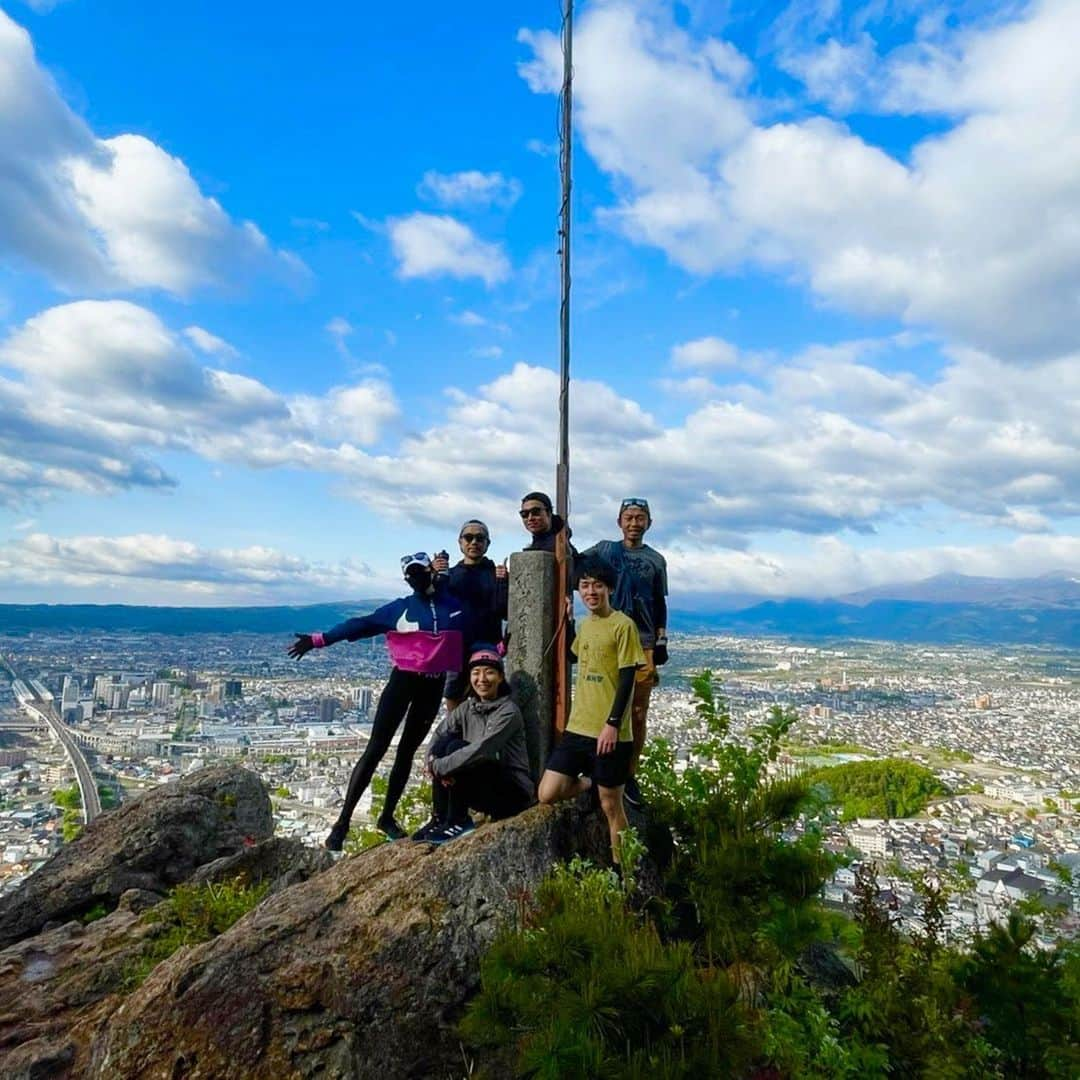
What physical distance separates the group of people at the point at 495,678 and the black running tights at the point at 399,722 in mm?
11

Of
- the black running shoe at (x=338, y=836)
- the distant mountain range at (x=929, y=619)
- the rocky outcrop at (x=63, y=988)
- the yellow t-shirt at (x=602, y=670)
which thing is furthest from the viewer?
the distant mountain range at (x=929, y=619)

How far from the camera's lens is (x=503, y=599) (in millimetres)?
6539

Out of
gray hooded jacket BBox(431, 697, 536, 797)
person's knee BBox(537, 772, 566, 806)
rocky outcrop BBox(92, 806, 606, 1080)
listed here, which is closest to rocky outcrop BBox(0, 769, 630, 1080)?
rocky outcrop BBox(92, 806, 606, 1080)

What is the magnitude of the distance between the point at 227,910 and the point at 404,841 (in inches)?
70.0

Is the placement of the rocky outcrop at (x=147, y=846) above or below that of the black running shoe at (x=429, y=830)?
below

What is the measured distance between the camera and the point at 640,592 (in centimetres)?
600

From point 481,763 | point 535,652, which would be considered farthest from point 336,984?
point 535,652

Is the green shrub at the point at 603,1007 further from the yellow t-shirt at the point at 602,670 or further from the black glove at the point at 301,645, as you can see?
the black glove at the point at 301,645

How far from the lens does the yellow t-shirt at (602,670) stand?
513 cm

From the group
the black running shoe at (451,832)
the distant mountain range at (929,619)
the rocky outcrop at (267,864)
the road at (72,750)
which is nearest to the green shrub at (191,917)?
the rocky outcrop at (267,864)

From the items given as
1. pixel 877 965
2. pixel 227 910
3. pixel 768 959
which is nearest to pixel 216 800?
pixel 227 910

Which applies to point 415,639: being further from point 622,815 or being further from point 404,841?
point 622,815

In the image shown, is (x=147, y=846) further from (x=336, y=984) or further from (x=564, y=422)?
(x=564, y=422)

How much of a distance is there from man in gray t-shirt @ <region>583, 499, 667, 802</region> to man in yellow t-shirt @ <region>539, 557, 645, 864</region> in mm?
618
